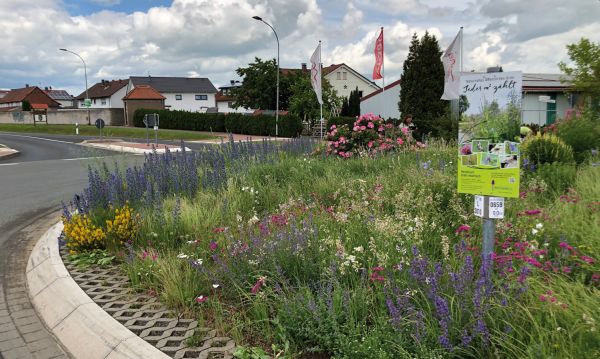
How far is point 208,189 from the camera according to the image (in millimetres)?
6559

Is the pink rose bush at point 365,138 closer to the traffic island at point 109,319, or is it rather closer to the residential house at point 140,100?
the traffic island at point 109,319

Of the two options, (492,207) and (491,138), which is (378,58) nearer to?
(491,138)

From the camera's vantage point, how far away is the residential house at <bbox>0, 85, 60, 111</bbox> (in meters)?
106

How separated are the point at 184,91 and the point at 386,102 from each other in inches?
2302

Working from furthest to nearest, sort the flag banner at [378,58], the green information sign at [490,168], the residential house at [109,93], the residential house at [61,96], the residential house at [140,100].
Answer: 1. the residential house at [61,96]
2. the residential house at [109,93]
3. the residential house at [140,100]
4. the flag banner at [378,58]
5. the green information sign at [490,168]

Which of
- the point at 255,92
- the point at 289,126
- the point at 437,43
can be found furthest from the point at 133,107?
the point at 437,43

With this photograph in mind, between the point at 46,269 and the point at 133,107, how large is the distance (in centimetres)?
6669

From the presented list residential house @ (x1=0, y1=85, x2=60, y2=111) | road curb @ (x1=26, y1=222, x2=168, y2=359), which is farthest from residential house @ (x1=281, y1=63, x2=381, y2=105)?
road curb @ (x1=26, y1=222, x2=168, y2=359)

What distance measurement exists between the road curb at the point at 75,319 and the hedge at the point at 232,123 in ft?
88.3

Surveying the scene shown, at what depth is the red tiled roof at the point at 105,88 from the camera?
296 feet

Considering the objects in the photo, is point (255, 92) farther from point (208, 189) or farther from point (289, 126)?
point (208, 189)

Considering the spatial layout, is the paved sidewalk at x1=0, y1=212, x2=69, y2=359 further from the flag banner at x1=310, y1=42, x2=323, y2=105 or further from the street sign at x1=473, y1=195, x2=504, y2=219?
the flag banner at x1=310, y1=42, x2=323, y2=105

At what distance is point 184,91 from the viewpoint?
90062mm

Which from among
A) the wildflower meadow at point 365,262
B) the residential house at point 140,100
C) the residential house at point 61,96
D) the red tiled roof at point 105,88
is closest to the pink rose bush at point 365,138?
the wildflower meadow at point 365,262
